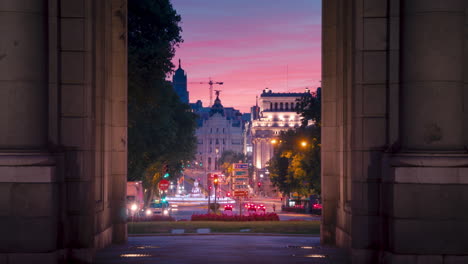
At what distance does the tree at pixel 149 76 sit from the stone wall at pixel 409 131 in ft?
69.1

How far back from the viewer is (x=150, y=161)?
182 ft

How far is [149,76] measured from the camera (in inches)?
1598

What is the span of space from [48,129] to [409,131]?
8497 mm

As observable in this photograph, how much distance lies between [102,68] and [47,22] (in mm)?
4908

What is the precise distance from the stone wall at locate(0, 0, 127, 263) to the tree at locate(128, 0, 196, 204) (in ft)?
58.9

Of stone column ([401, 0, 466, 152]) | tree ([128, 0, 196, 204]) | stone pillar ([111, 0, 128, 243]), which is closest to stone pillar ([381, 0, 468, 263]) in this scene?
stone column ([401, 0, 466, 152])

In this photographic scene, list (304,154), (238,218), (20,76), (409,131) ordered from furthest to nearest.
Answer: (304,154) → (238,218) → (409,131) → (20,76)

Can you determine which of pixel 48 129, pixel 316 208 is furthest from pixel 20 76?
pixel 316 208

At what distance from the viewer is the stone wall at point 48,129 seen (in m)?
17.8

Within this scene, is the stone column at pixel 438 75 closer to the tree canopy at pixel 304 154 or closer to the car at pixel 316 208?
the tree canopy at pixel 304 154

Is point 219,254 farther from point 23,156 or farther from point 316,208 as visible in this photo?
point 316,208

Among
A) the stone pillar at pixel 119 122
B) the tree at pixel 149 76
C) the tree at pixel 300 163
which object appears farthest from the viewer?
the tree at pixel 300 163

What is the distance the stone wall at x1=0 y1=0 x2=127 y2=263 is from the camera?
17.8 metres

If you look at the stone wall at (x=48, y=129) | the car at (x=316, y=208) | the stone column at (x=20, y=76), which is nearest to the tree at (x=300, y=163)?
the car at (x=316, y=208)
